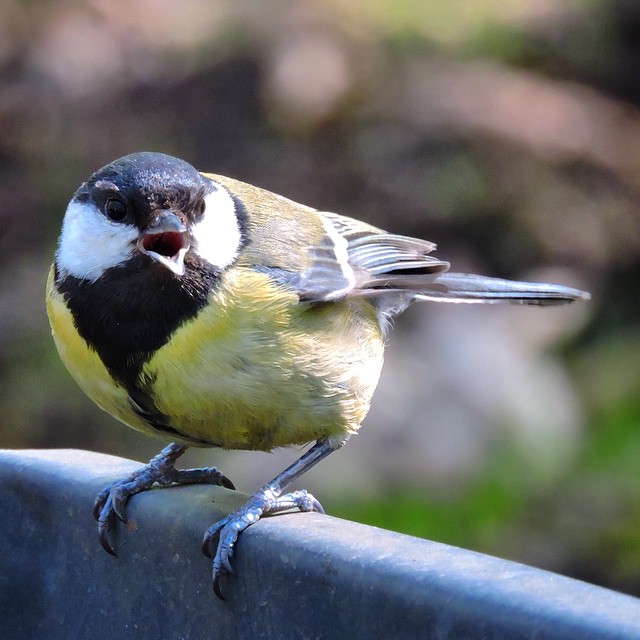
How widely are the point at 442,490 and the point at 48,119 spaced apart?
2667 mm

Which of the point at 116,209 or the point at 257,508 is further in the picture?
the point at 116,209

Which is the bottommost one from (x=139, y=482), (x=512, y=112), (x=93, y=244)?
(x=139, y=482)

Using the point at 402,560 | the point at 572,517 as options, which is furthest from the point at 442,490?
the point at 402,560

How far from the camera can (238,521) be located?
189 cm

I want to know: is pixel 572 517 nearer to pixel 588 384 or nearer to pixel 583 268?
pixel 588 384

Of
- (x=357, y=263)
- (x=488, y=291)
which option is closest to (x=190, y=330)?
(x=357, y=263)

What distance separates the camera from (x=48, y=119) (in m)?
5.45

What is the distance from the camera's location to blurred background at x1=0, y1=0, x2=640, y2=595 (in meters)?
5.18

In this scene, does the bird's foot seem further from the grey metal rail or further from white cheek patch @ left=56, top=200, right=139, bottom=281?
white cheek patch @ left=56, top=200, right=139, bottom=281

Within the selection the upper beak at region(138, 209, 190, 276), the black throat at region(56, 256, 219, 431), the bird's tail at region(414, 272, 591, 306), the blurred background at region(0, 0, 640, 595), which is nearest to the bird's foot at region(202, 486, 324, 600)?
the black throat at region(56, 256, 219, 431)

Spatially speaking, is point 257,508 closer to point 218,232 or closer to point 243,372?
point 243,372

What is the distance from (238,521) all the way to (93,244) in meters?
0.65

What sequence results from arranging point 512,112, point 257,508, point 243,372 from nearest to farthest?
point 257,508
point 243,372
point 512,112

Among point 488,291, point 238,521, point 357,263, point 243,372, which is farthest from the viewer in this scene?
point 488,291
